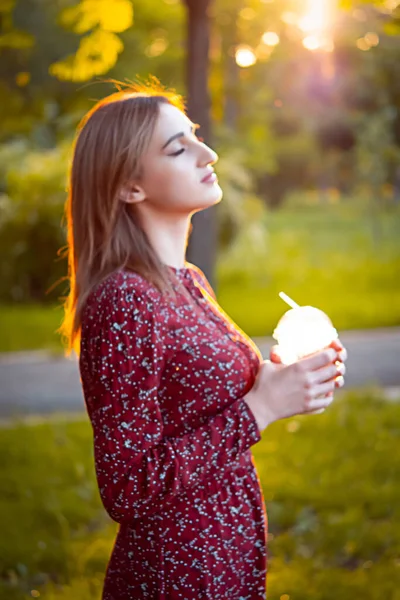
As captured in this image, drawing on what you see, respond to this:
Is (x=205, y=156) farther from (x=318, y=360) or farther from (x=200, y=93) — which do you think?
(x=200, y=93)

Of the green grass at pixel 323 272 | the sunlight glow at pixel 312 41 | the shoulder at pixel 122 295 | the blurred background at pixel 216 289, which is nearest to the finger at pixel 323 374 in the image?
the shoulder at pixel 122 295

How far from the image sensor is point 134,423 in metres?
1.57

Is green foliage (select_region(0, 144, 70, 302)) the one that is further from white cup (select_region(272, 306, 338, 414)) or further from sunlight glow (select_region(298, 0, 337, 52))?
white cup (select_region(272, 306, 338, 414))

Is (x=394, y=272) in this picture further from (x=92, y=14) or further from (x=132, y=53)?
(x=92, y=14)

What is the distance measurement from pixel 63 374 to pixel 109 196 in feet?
17.8

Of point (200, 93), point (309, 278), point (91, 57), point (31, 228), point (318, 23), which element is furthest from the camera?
point (309, 278)

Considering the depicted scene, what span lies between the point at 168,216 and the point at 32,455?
3.39 metres

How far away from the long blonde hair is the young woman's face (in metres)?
0.02

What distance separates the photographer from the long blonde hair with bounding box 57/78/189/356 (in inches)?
68.6

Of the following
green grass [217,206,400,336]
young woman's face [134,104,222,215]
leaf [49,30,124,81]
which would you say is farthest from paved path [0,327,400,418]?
young woman's face [134,104,222,215]

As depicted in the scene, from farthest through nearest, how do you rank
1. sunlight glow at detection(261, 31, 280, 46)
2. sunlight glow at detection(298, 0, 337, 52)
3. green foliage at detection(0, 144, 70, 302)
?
green foliage at detection(0, 144, 70, 302)
sunlight glow at detection(261, 31, 280, 46)
sunlight glow at detection(298, 0, 337, 52)

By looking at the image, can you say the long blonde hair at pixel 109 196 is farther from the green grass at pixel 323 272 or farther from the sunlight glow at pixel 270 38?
the green grass at pixel 323 272

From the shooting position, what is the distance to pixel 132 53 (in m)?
5.91

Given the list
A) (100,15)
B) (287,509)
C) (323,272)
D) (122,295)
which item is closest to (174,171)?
(122,295)
